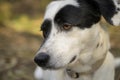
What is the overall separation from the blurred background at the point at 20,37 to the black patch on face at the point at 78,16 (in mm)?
1161

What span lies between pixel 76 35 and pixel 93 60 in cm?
36

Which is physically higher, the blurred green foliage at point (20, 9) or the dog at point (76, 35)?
the dog at point (76, 35)

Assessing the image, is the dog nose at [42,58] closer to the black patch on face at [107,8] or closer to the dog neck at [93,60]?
the dog neck at [93,60]

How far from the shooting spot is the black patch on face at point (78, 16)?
448 centimetres

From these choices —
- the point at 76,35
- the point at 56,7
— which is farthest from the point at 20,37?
the point at 76,35

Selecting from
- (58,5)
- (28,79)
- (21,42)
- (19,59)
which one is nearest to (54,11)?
(58,5)

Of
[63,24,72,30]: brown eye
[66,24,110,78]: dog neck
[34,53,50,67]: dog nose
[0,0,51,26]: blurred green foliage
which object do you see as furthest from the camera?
[0,0,51,26]: blurred green foliage

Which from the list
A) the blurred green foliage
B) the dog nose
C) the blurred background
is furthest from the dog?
the blurred green foliage

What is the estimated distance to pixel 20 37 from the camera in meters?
8.86

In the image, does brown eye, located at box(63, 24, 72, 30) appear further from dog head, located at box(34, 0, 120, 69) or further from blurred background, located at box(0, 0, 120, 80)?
blurred background, located at box(0, 0, 120, 80)

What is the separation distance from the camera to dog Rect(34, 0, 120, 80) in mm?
4426

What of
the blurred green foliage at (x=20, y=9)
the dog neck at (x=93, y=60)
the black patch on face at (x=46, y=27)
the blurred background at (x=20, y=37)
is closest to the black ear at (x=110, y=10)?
the dog neck at (x=93, y=60)

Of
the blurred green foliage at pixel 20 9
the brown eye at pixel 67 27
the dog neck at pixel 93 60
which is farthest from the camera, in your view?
the blurred green foliage at pixel 20 9

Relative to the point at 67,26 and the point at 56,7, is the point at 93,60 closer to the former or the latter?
the point at 67,26
